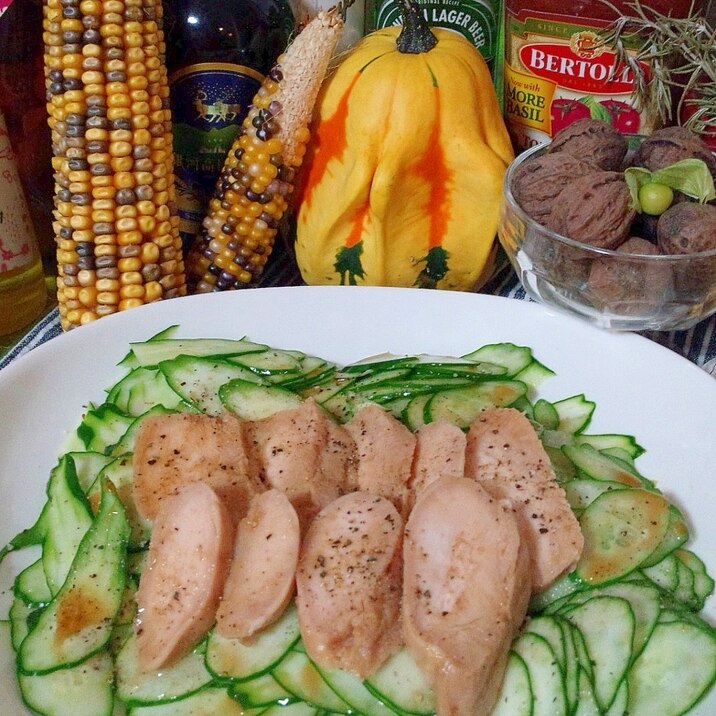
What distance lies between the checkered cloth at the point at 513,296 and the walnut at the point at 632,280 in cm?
29

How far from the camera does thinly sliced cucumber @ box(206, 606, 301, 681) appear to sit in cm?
106

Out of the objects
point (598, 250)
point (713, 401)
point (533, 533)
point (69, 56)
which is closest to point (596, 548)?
point (533, 533)

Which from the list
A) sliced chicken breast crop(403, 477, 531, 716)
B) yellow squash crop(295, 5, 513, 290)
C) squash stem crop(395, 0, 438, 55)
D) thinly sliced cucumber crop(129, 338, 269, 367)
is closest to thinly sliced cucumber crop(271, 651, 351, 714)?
sliced chicken breast crop(403, 477, 531, 716)

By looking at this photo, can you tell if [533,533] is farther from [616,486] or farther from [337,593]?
[337,593]

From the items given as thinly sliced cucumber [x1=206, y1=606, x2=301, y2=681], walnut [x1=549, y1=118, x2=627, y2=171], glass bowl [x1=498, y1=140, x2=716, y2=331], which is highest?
walnut [x1=549, y1=118, x2=627, y2=171]

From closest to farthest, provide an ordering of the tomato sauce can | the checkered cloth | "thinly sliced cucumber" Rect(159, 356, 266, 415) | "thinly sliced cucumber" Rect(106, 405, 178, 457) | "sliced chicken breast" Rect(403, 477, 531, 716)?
"sliced chicken breast" Rect(403, 477, 531, 716)
"thinly sliced cucumber" Rect(106, 405, 178, 457)
"thinly sliced cucumber" Rect(159, 356, 266, 415)
the tomato sauce can
the checkered cloth

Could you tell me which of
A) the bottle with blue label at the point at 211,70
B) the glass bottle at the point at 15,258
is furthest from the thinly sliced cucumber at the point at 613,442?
the glass bottle at the point at 15,258

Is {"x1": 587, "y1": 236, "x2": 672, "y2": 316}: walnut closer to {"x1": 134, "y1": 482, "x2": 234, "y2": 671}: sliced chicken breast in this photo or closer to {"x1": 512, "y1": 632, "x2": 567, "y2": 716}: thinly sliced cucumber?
{"x1": 512, "y1": 632, "x2": 567, "y2": 716}: thinly sliced cucumber

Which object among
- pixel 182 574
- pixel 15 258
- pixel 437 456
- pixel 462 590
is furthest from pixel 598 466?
pixel 15 258

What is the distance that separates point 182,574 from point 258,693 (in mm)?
204

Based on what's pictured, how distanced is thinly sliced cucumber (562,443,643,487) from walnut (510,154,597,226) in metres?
0.47

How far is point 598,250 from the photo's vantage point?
141cm

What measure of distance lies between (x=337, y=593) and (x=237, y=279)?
39.8 inches

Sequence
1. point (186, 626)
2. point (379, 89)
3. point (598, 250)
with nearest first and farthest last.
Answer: point (186, 626)
point (598, 250)
point (379, 89)
